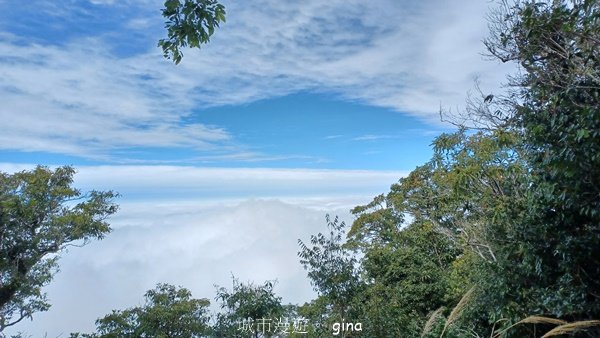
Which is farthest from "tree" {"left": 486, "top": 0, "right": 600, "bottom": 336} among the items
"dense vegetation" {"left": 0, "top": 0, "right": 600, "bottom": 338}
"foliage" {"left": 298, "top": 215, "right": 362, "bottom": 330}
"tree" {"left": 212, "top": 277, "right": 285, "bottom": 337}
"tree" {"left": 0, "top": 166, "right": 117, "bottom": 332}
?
"tree" {"left": 0, "top": 166, "right": 117, "bottom": 332}

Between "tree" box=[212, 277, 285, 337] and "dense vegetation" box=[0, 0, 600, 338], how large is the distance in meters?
0.01

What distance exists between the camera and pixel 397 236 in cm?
880

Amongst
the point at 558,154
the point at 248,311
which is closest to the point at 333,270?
the point at 248,311

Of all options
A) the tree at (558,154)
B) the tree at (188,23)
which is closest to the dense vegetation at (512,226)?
the tree at (558,154)

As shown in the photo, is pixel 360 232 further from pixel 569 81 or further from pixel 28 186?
pixel 569 81

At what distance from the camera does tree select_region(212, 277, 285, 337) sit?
15.8ft

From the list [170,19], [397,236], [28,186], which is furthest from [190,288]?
[170,19]

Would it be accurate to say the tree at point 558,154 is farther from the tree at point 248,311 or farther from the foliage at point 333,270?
the tree at point 248,311

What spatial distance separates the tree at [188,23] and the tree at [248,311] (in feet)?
11.5

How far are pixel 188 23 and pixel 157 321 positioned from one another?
6.25 metres

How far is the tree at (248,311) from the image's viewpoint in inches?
190

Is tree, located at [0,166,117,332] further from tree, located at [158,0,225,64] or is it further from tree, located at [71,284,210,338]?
tree, located at [158,0,225,64]

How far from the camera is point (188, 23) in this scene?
6.69 ft

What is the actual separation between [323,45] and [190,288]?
508 cm
